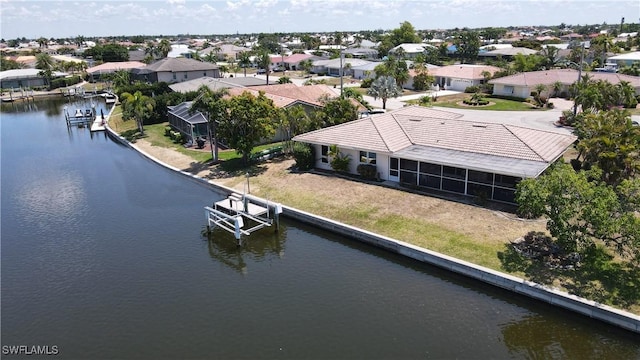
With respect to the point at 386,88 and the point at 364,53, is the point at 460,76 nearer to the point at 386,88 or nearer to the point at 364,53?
the point at 386,88

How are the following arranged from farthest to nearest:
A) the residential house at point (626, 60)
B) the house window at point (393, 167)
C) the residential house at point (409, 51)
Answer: the residential house at point (409, 51), the residential house at point (626, 60), the house window at point (393, 167)

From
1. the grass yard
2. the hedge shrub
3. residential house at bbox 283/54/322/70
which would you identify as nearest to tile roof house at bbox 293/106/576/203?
the hedge shrub

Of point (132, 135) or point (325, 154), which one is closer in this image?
point (325, 154)

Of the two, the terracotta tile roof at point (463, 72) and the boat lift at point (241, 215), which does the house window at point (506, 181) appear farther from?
the terracotta tile roof at point (463, 72)

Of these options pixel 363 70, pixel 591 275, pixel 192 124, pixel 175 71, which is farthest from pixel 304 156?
pixel 363 70

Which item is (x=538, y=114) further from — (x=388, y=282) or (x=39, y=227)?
(x=39, y=227)

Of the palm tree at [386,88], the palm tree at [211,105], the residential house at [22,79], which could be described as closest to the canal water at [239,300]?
the palm tree at [211,105]

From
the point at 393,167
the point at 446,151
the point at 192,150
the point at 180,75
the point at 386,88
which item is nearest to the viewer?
the point at 446,151

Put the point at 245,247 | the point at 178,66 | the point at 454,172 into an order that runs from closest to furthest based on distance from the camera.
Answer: the point at 245,247 → the point at 454,172 → the point at 178,66

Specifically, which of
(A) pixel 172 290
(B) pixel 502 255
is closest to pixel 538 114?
(B) pixel 502 255
